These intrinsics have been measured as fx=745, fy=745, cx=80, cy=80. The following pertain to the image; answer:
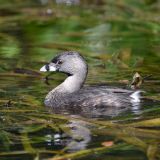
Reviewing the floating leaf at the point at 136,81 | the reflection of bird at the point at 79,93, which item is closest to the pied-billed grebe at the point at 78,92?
the reflection of bird at the point at 79,93

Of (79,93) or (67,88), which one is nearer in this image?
(79,93)

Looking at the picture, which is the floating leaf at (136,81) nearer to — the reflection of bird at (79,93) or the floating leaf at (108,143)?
the reflection of bird at (79,93)

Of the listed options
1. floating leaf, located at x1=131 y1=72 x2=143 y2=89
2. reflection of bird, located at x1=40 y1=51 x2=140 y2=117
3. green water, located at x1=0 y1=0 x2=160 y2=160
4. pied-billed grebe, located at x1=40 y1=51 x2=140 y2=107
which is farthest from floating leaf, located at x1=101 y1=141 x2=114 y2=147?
floating leaf, located at x1=131 y1=72 x2=143 y2=89

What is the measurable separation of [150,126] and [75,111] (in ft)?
4.99

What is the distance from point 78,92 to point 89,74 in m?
1.72

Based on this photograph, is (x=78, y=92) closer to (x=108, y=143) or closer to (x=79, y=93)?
(x=79, y=93)

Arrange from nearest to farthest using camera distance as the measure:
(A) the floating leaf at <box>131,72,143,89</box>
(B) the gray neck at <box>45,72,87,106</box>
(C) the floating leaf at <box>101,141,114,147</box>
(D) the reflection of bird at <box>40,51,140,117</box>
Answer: (C) the floating leaf at <box>101,141,114,147</box> → (D) the reflection of bird at <box>40,51,140,117</box> → (B) the gray neck at <box>45,72,87,106</box> → (A) the floating leaf at <box>131,72,143,89</box>

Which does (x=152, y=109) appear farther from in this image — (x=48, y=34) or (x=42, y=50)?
(x=48, y=34)

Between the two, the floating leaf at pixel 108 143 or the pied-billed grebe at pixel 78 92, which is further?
the pied-billed grebe at pixel 78 92

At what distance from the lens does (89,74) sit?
1212 centimetres

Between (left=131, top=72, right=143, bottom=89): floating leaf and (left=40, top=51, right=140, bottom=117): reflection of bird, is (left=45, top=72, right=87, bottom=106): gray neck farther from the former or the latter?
(left=131, top=72, right=143, bottom=89): floating leaf

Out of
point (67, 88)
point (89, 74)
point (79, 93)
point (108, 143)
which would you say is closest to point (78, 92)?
point (79, 93)

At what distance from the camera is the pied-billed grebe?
1013cm

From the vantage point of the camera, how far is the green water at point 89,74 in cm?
812
